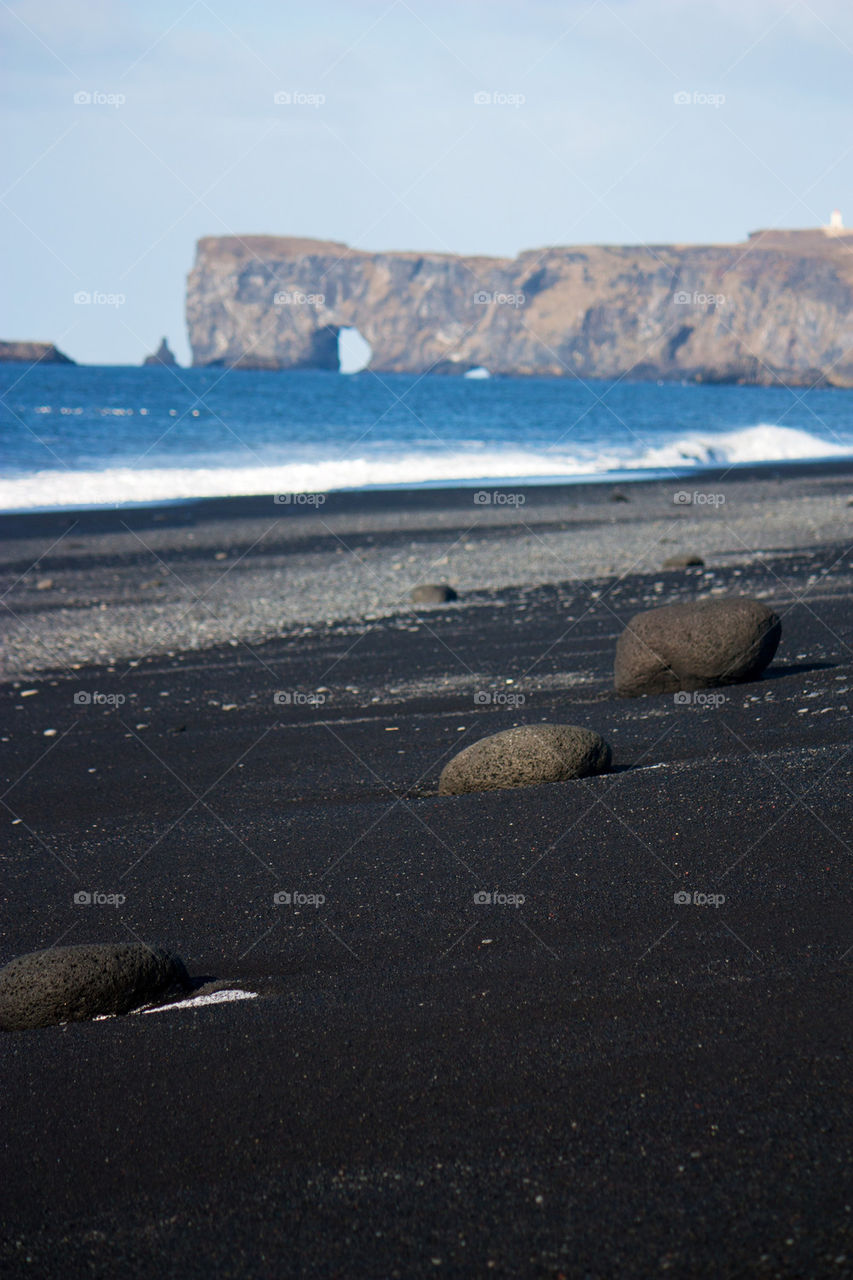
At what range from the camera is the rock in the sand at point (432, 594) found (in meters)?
12.0

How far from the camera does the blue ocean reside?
28125 mm

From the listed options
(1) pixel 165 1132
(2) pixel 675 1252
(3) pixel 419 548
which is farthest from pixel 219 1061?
(3) pixel 419 548

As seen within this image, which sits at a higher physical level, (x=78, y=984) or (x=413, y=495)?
(x=78, y=984)

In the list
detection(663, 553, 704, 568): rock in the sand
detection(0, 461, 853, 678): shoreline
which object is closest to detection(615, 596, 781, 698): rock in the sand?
detection(0, 461, 853, 678): shoreline

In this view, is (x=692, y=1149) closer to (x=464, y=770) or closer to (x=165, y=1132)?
(x=165, y=1132)

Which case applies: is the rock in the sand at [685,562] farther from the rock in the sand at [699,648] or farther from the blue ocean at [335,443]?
the blue ocean at [335,443]

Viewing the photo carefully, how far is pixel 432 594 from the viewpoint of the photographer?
12.1m

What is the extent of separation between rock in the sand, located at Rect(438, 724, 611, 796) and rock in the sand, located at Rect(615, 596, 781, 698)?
5.83ft

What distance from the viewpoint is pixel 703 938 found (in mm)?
3877

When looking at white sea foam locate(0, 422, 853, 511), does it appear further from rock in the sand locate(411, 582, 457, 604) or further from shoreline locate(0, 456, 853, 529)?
rock in the sand locate(411, 582, 457, 604)

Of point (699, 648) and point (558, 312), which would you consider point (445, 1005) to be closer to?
point (699, 648)

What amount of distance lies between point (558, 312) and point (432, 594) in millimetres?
170975

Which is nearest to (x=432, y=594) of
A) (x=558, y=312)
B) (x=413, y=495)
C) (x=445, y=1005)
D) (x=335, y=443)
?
(x=445, y=1005)

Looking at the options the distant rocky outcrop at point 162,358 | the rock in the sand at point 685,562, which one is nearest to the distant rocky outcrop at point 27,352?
the distant rocky outcrop at point 162,358
